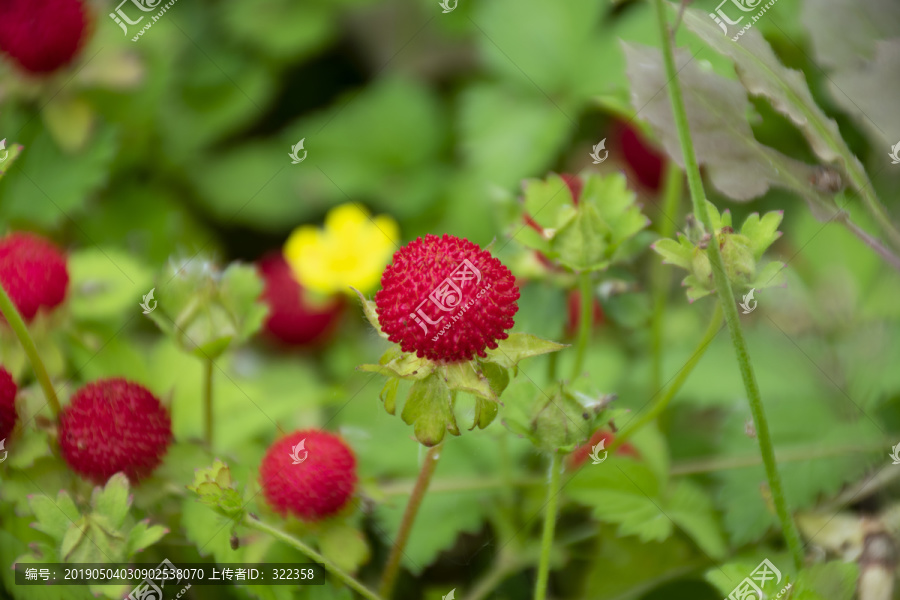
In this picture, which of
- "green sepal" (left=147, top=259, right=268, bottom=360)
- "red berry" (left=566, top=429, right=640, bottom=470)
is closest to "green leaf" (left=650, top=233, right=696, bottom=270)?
"red berry" (left=566, top=429, right=640, bottom=470)

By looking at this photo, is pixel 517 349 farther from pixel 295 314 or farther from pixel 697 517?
pixel 295 314

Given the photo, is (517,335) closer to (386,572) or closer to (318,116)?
(386,572)

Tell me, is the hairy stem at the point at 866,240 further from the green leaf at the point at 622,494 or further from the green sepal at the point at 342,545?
the green sepal at the point at 342,545

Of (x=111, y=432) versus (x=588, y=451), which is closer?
(x=111, y=432)

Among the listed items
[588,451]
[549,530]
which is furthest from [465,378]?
[588,451]

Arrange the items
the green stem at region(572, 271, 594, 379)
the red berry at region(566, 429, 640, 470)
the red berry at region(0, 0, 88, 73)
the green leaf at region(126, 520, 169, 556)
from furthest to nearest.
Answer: the red berry at region(0, 0, 88, 73), the red berry at region(566, 429, 640, 470), the green stem at region(572, 271, 594, 379), the green leaf at region(126, 520, 169, 556)

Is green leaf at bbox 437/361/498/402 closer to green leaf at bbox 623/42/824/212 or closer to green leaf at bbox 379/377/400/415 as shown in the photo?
green leaf at bbox 379/377/400/415

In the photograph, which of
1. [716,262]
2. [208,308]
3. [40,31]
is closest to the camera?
[716,262]
